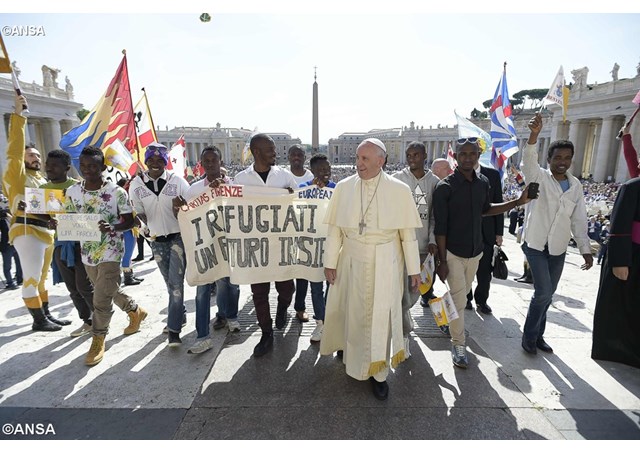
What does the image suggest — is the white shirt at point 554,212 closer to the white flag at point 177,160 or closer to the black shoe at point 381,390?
the black shoe at point 381,390

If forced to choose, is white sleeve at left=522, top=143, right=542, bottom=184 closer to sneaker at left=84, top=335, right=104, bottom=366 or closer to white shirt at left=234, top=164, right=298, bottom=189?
white shirt at left=234, top=164, right=298, bottom=189

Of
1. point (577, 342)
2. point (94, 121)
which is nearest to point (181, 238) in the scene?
point (94, 121)

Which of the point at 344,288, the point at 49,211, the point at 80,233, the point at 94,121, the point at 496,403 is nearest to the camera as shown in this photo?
the point at 496,403

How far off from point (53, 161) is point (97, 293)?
1.70 metres

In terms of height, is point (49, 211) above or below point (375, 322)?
above

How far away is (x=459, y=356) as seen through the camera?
3385mm

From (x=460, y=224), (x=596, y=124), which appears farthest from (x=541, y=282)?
(x=596, y=124)

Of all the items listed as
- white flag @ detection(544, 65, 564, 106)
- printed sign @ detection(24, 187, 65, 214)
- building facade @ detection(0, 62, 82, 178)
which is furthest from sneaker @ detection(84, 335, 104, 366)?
building facade @ detection(0, 62, 82, 178)

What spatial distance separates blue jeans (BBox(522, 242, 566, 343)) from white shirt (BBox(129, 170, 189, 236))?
3.91 m

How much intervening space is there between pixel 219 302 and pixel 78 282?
1664 millimetres

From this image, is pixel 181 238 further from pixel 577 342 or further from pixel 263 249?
pixel 577 342

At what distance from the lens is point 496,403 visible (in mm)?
2791

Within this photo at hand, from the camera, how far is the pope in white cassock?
113 inches

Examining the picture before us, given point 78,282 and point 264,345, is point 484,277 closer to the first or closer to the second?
point 264,345
